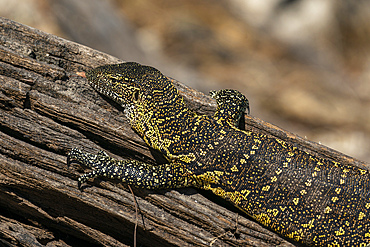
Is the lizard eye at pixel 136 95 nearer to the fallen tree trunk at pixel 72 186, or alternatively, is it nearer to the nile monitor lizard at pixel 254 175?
the nile monitor lizard at pixel 254 175

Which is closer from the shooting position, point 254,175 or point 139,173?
point 254,175

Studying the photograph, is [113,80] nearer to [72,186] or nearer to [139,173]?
[139,173]

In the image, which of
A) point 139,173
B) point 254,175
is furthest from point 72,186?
point 254,175

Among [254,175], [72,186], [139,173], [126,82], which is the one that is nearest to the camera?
[254,175]

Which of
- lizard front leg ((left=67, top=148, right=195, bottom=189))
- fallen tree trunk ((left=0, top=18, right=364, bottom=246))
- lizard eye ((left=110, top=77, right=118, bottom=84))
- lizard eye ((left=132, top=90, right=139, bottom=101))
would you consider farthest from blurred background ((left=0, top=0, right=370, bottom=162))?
lizard front leg ((left=67, top=148, right=195, bottom=189))

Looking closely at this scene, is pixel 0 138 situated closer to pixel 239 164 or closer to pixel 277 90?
pixel 239 164

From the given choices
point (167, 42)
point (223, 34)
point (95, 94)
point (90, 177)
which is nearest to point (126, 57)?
point (167, 42)

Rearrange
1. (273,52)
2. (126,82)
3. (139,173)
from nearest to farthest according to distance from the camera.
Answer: (139,173)
(126,82)
(273,52)
